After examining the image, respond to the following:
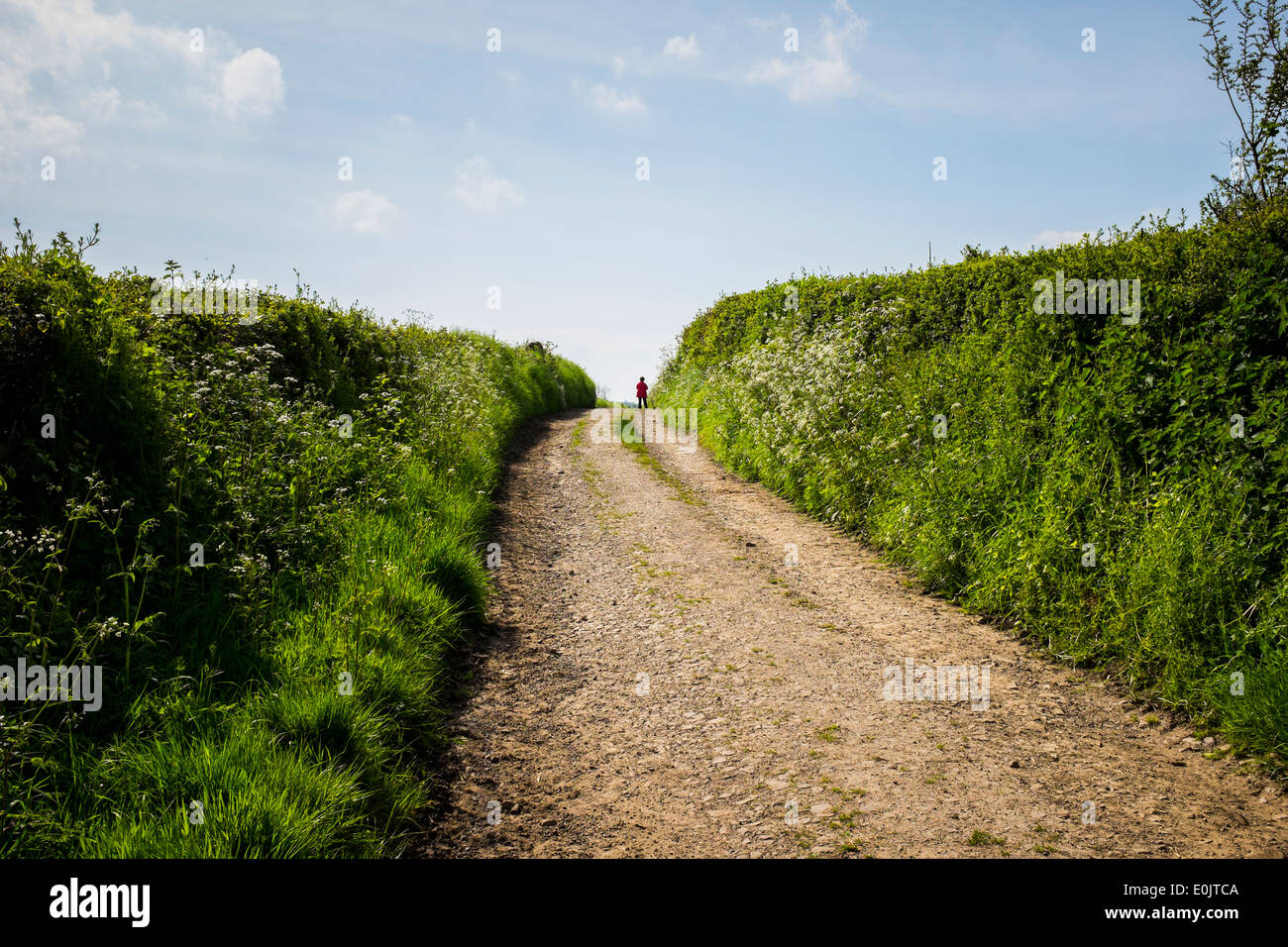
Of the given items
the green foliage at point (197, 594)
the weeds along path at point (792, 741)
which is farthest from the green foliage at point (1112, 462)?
the green foliage at point (197, 594)

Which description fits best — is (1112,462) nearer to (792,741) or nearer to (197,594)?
(792,741)

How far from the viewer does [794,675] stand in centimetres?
568

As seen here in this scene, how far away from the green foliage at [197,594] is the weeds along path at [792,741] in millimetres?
642

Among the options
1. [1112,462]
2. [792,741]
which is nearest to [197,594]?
[792,741]

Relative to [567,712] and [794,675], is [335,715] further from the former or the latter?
[794,675]

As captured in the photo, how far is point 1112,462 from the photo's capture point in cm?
638

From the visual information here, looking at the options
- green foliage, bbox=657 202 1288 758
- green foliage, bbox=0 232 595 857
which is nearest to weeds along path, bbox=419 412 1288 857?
green foliage, bbox=657 202 1288 758

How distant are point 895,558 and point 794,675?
3.37 metres

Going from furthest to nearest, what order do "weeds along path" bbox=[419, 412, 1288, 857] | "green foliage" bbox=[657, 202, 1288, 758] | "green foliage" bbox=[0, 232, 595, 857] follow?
"green foliage" bbox=[657, 202, 1288, 758], "weeds along path" bbox=[419, 412, 1288, 857], "green foliage" bbox=[0, 232, 595, 857]

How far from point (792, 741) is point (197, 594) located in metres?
4.56

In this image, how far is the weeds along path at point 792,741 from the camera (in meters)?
3.76

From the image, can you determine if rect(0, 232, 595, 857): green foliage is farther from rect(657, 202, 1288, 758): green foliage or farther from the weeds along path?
rect(657, 202, 1288, 758): green foliage

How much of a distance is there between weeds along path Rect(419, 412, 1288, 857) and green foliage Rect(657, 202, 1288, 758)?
0.50 m

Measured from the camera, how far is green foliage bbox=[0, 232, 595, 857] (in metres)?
3.52
